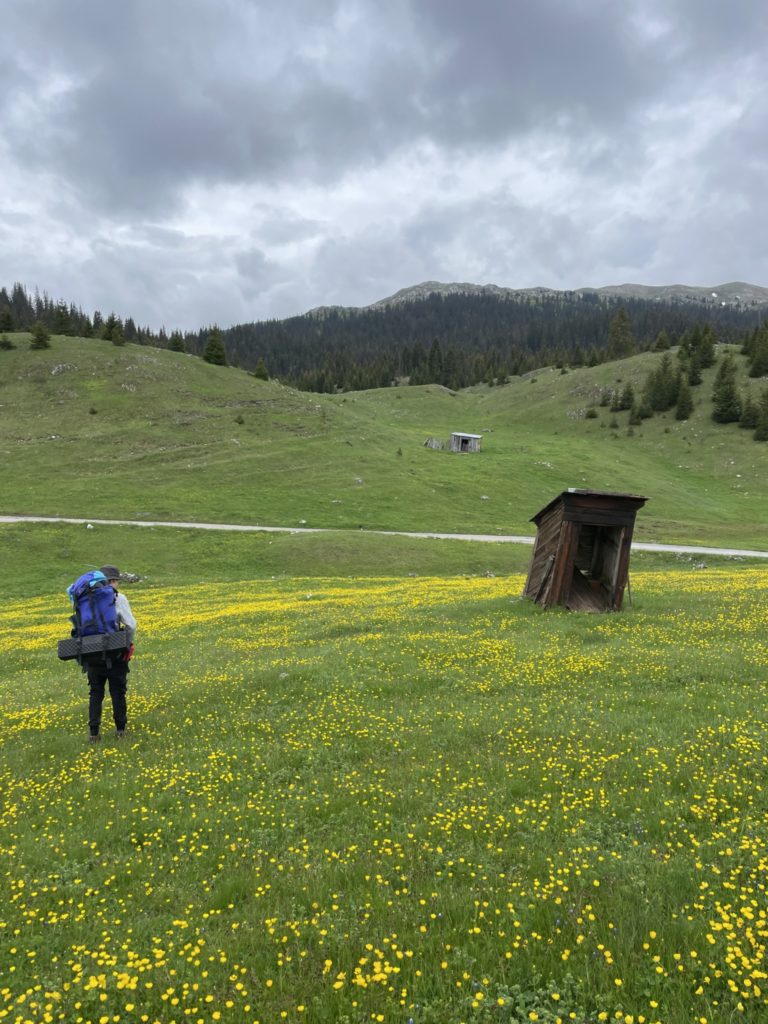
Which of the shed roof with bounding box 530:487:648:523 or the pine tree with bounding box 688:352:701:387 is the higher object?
the pine tree with bounding box 688:352:701:387

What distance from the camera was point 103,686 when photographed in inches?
466

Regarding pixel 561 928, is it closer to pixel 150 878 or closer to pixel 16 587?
pixel 150 878

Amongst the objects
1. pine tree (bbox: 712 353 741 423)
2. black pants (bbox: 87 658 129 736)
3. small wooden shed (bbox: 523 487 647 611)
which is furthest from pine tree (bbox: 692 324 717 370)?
black pants (bbox: 87 658 129 736)

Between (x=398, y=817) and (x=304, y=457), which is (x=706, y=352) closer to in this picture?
(x=304, y=457)

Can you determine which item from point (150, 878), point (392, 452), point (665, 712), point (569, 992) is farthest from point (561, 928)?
point (392, 452)

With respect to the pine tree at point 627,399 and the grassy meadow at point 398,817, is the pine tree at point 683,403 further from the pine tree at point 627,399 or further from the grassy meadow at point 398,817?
the grassy meadow at point 398,817

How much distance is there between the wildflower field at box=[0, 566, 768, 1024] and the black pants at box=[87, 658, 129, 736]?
23.4 inches

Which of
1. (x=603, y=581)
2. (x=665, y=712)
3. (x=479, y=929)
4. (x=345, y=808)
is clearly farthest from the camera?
(x=603, y=581)

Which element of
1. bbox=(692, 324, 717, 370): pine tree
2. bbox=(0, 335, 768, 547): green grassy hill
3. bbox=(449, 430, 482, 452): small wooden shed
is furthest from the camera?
bbox=(692, 324, 717, 370): pine tree

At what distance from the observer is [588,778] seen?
8.83 metres

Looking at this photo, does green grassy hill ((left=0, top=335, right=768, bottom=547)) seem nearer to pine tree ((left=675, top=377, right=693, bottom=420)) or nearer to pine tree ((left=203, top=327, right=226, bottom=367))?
pine tree ((left=675, top=377, right=693, bottom=420))

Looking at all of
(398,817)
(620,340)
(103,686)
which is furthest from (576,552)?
(620,340)

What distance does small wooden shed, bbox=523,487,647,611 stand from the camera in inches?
879

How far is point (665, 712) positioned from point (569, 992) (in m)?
7.60
